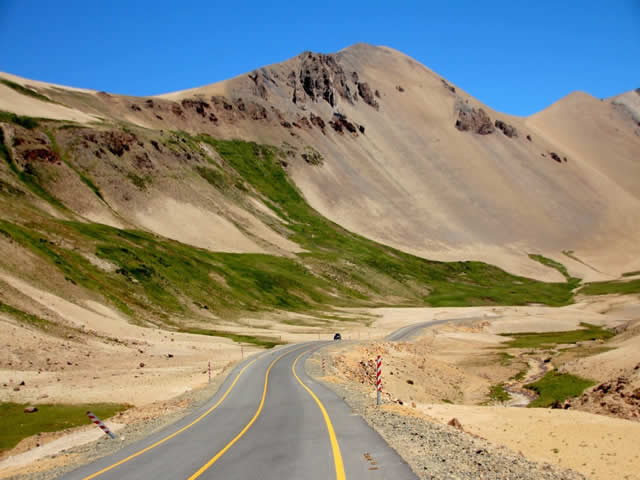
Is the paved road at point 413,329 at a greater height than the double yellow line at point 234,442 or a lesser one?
greater

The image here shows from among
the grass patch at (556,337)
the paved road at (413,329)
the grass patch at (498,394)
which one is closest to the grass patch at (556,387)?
the grass patch at (498,394)

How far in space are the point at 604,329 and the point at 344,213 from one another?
116 metres

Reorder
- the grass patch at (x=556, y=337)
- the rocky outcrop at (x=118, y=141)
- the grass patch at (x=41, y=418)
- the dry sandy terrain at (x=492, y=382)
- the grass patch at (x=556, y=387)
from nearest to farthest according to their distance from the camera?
the dry sandy terrain at (x=492, y=382) → the grass patch at (x=41, y=418) → the grass patch at (x=556, y=387) → the grass patch at (x=556, y=337) → the rocky outcrop at (x=118, y=141)

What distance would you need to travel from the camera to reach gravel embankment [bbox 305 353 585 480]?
11.8 metres

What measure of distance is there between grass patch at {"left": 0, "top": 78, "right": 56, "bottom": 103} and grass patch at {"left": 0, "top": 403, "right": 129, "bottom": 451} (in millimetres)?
156314

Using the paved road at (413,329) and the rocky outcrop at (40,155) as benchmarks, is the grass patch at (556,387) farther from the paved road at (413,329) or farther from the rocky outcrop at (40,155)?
the rocky outcrop at (40,155)

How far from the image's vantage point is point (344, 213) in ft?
630

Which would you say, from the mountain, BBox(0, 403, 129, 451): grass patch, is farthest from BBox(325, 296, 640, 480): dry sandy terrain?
the mountain

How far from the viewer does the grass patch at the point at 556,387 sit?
116 ft

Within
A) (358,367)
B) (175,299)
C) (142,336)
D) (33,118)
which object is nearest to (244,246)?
(175,299)

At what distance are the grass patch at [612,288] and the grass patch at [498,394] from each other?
125258 millimetres

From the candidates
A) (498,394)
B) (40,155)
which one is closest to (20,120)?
(40,155)

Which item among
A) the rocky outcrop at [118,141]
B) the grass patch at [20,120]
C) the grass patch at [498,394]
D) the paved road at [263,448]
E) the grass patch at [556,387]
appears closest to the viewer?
the paved road at [263,448]

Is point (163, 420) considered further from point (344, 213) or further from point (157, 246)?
point (344, 213)
